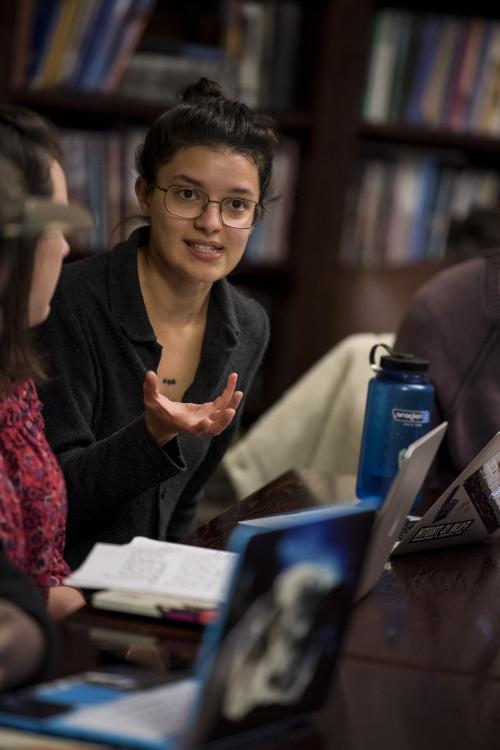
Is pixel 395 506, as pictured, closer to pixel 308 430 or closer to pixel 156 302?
pixel 156 302

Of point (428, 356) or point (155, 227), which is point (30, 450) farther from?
point (428, 356)

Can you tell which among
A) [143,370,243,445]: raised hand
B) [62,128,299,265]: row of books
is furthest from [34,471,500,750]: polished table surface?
[62,128,299,265]: row of books

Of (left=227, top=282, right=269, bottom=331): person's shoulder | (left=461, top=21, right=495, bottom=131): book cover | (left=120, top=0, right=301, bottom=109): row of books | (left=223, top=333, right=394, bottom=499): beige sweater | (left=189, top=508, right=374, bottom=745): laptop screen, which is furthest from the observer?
(left=461, top=21, right=495, bottom=131): book cover

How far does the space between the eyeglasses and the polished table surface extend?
1.58 feet

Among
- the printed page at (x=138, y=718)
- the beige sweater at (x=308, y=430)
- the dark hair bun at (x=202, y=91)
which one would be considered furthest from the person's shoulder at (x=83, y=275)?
the beige sweater at (x=308, y=430)

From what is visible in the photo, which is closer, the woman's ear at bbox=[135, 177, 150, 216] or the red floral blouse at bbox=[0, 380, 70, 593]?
the red floral blouse at bbox=[0, 380, 70, 593]

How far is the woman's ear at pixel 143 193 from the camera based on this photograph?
180 centimetres

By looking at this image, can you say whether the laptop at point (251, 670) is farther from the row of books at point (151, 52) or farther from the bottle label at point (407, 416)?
the row of books at point (151, 52)

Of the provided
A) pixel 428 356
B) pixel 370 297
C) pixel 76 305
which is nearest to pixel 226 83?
pixel 370 297

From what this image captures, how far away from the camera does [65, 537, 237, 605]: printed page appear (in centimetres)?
115

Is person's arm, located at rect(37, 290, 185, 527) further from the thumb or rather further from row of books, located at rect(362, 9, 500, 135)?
row of books, located at rect(362, 9, 500, 135)

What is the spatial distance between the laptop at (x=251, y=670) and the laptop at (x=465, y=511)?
52 centimetres

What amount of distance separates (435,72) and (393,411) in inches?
75.5

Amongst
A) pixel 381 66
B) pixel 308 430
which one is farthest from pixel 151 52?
pixel 308 430
